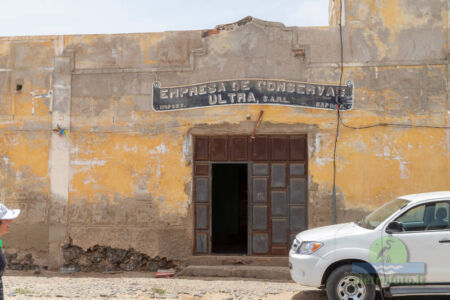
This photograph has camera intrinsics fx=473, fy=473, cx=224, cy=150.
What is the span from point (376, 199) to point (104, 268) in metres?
6.08

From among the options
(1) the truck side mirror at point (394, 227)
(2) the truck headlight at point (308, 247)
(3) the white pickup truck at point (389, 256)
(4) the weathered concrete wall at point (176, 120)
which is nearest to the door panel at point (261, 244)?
(4) the weathered concrete wall at point (176, 120)

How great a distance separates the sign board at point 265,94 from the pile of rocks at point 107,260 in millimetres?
3380

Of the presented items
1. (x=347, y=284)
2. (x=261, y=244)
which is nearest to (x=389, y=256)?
(x=347, y=284)

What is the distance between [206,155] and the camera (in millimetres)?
10547

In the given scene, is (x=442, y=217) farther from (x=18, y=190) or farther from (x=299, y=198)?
(x=18, y=190)

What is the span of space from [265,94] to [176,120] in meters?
2.04

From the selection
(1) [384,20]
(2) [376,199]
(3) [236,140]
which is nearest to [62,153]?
(3) [236,140]

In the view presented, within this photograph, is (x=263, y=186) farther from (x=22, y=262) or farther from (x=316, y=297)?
(x=22, y=262)

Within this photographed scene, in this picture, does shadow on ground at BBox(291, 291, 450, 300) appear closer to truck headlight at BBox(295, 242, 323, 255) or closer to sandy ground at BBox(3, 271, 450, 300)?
sandy ground at BBox(3, 271, 450, 300)

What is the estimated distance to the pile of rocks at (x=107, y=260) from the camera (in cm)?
1035

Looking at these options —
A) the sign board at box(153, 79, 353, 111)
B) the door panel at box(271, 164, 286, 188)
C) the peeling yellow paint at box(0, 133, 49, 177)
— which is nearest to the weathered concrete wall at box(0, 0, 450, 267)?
the peeling yellow paint at box(0, 133, 49, 177)

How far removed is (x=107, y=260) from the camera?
1046 cm

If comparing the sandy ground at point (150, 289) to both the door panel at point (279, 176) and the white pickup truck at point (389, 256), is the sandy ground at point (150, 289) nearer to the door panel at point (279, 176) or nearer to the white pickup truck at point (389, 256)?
the white pickup truck at point (389, 256)

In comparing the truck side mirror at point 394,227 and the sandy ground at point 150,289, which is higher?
the truck side mirror at point 394,227
